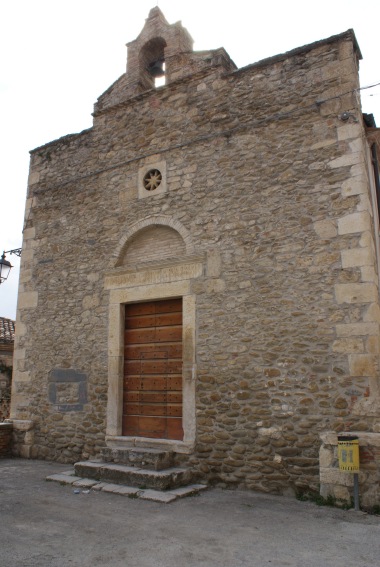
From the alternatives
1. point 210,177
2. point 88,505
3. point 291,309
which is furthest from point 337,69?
point 88,505

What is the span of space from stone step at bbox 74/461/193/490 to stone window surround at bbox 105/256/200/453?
0.40 m

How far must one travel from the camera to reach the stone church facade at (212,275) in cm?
524

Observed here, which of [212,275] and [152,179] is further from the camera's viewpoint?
→ [152,179]

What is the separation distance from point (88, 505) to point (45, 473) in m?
1.78

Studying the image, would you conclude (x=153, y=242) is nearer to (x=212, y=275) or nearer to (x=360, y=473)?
(x=212, y=275)

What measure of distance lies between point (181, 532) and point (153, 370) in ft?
9.26

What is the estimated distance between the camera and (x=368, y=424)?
191 inches

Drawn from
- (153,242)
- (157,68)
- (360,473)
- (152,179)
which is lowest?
(360,473)

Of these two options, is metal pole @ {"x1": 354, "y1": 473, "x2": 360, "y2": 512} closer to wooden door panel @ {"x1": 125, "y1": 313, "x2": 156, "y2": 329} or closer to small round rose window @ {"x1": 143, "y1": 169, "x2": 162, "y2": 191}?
wooden door panel @ {"x1": 125, "y1": 313, "x2": 156, "y2": 329}

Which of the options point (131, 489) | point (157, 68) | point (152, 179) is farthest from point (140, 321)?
point (157, 68)

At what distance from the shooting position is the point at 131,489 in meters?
5.26

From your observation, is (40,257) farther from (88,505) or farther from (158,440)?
(88,505)

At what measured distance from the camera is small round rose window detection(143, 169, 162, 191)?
6965 mm

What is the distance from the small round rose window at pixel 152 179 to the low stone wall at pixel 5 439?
179 inches
